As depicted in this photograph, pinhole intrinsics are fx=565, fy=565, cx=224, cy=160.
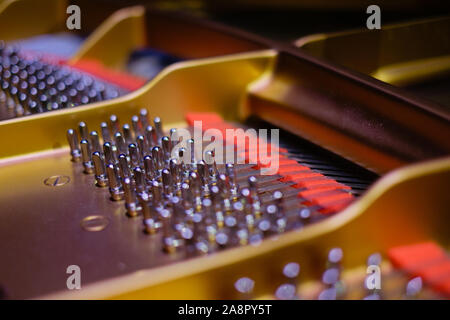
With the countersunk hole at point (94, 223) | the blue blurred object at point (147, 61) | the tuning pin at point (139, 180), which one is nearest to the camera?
the countersunk hole at point (94, 223)

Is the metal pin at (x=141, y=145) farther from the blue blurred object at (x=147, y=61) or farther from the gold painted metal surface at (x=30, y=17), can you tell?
the gold painted metal surface at (x=30, y=17)

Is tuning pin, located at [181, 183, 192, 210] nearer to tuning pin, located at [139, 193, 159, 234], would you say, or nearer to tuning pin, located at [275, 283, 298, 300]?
tuning pin, located at [139, 193, 159, 234]

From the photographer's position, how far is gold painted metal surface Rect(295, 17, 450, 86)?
7.56ft

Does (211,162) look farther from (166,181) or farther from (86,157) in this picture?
(86,157)

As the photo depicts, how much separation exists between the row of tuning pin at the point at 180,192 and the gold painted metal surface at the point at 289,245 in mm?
86

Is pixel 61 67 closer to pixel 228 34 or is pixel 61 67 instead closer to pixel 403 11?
pixel 228 34

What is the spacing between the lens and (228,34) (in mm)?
2529

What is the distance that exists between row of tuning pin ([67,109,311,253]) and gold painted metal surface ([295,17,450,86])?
86cm

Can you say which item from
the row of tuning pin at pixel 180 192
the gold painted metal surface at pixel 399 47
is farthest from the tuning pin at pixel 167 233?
the gold painted metal surface at pixel 399 47

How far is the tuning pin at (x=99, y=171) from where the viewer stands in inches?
67.9

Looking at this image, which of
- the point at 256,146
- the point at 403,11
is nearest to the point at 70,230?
the point at 256,146

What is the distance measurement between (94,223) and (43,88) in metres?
1.05

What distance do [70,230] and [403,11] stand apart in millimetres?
2009
